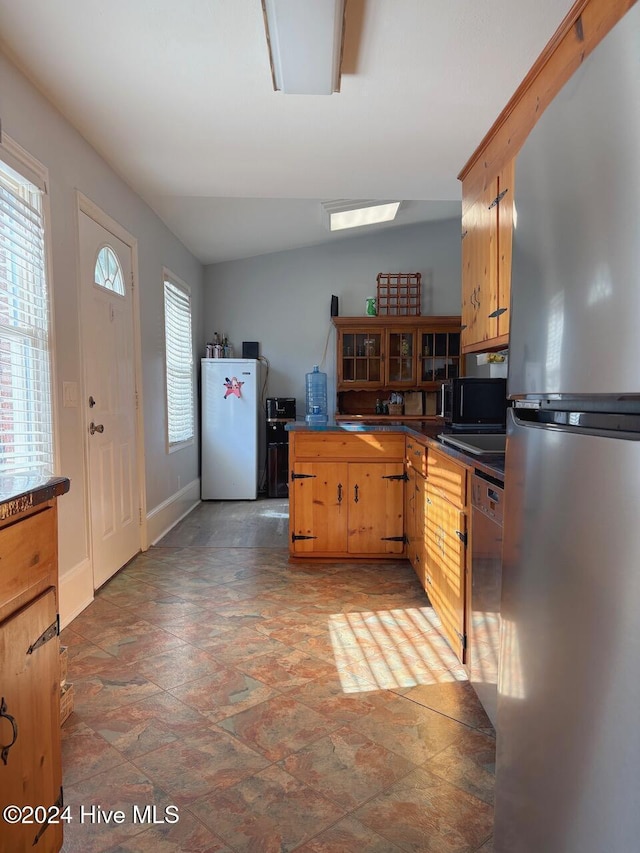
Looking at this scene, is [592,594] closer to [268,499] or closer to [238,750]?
[238,750]

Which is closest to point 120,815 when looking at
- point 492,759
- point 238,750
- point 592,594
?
point 238,750

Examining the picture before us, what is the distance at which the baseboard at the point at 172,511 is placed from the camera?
404 centimetres

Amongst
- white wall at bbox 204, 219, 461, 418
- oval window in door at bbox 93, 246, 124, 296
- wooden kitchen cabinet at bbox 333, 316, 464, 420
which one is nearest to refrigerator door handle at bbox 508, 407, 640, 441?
oval window in door at bbox 93, 246, 124, 296

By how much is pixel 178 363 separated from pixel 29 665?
4.12m

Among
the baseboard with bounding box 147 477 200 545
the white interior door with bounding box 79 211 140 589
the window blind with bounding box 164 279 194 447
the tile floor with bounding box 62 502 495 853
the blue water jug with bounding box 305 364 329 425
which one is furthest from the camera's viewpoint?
the blue water jug with bounding box 305 364 329 425

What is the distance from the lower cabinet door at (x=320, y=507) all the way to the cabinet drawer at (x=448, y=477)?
0.83 metres

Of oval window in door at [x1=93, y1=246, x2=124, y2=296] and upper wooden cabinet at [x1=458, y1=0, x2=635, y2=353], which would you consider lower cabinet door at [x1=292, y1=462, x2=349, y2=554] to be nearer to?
upper wooden cabinet at [x1=458, y1=0, x2=635, y2=353]

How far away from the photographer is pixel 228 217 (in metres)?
4.66

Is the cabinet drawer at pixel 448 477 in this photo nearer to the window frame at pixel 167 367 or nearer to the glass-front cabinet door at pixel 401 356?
the window frame at pixel 167 367

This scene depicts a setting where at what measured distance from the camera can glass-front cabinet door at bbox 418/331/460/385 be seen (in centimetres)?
578

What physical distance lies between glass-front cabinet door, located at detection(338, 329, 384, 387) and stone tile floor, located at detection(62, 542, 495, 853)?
3.27 meters

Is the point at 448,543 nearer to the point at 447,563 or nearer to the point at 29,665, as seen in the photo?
the point at 447,563

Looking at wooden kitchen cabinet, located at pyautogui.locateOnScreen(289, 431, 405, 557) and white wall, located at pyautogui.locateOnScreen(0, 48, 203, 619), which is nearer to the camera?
white wall, located at pyautogui.locateOnScreen(0, 48, 203, 619)

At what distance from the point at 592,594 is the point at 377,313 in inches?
220
